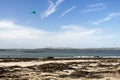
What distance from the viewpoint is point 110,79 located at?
26.3 m

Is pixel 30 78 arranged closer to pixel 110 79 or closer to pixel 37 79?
pixel 37 79

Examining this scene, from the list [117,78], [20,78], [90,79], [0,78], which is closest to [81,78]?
[90,79]

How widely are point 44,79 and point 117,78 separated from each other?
21.8 ft

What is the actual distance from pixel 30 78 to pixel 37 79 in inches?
42.2

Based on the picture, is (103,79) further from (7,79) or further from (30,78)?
(7,79)

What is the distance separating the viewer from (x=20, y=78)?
89.6ft

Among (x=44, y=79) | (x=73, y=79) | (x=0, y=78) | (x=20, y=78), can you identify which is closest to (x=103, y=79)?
(x=73, y=79)

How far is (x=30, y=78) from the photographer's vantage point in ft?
88.0

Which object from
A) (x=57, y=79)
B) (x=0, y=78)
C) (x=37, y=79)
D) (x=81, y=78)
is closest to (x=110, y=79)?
(x=81, y=78)

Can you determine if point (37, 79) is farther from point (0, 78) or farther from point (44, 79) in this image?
point (0, 78)

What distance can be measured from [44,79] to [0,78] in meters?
4.26

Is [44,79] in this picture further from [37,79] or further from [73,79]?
[73,79]

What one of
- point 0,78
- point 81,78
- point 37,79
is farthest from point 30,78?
point 81,78

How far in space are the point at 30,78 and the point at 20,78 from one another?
1081 millimetres
